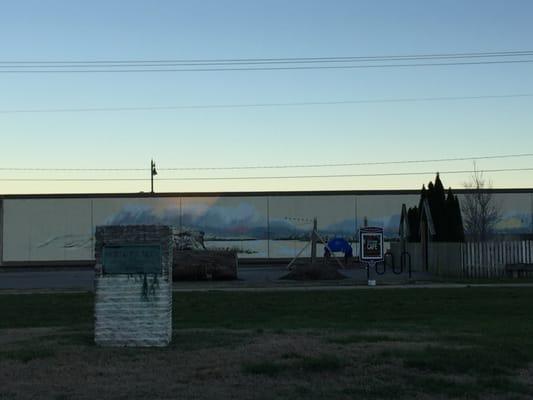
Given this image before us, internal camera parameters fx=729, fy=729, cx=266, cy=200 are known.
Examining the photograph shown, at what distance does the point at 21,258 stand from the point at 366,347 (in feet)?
159

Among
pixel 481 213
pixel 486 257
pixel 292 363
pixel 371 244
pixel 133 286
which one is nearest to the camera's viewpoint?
pixel 292 363

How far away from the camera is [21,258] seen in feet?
175

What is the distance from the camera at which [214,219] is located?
5444cm

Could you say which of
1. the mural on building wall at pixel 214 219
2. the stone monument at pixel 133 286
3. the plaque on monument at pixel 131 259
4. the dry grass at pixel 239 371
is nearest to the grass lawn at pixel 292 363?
the dry grass at pixel 239 371

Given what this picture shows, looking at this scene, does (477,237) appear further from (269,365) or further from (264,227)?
(269,365)

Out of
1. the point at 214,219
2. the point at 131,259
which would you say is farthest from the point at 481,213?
the point at 131,259

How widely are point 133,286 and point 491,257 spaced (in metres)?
23.8

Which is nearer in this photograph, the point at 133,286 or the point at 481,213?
the point at 133,286

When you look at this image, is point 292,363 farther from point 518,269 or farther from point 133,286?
point 518,269

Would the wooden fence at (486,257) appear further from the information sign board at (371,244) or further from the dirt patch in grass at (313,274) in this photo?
the dirt patch in grass at (313,274)

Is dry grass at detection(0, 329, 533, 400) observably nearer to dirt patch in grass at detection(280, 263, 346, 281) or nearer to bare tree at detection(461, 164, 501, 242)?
dirt patch in grass at detection(280, 263, 346, 281)

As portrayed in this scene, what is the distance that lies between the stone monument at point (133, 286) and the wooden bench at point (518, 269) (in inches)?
918

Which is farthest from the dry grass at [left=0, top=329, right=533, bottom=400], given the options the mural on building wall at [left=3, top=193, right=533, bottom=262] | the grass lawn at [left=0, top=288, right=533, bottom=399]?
the mural on building wall at [left=3, top=193, right=533, bottom=262]

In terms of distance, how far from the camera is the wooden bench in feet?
98.4
